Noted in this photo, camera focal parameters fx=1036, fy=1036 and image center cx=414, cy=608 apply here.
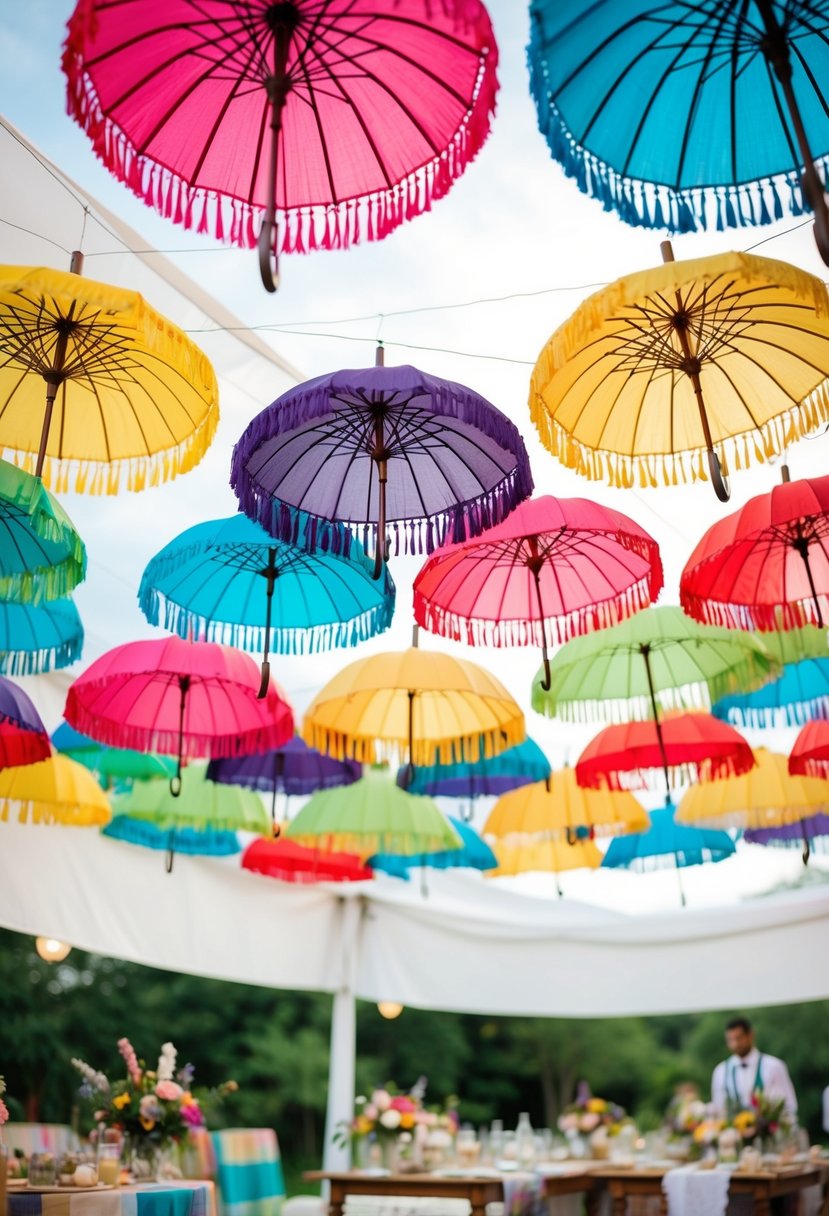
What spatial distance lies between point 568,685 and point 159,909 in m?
3.89

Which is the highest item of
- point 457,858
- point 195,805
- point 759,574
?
point 759,574

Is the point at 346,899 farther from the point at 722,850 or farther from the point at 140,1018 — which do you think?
the point at 140,1018

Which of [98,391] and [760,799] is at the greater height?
[98,391]

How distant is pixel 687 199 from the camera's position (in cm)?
253

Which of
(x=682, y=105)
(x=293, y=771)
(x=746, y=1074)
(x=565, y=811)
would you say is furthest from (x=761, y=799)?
(x=682, y=105)

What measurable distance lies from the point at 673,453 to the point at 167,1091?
398 cm

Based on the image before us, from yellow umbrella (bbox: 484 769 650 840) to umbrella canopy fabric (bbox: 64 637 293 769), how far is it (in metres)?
1.89

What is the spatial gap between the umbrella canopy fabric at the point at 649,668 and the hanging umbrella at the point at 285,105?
8.43 feet

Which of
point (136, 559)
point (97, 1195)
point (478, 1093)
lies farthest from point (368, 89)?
point (478, 1093)

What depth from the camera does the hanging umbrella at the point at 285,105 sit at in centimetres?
223

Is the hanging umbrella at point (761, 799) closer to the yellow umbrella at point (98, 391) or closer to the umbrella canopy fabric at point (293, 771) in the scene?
the umbrella canopy fabric at point (293, 771)

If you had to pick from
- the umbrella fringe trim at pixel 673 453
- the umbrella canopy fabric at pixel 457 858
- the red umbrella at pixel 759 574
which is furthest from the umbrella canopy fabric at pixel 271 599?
the umbrella canopy fabric at pixel 457 858

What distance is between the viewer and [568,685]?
4.91m

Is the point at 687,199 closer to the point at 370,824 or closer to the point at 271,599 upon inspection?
the point at 271,599
